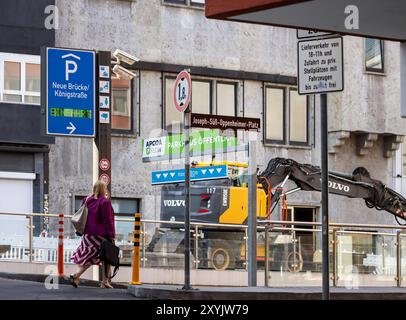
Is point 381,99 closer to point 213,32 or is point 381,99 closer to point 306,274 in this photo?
point 213,32

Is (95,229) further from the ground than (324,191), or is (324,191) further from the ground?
(324,191)

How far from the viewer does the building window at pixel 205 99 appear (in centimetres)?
4081

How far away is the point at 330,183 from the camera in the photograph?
35.2 meters

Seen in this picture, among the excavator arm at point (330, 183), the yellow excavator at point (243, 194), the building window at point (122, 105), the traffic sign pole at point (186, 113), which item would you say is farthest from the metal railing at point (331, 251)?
the building window at point (122, 105)

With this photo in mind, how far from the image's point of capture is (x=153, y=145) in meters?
35.7

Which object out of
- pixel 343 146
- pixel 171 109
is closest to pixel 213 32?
pixel 171 109

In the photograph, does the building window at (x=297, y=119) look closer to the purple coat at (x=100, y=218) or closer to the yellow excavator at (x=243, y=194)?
the yellow excavator at (x=243, y=194)

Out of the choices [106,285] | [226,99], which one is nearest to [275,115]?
[226,99]

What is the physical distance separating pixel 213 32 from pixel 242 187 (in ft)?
29.1

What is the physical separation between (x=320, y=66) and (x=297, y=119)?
30571 millimetres

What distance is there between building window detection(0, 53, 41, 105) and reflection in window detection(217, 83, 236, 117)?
6.91 metres

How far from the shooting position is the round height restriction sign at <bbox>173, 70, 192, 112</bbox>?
19.3 m

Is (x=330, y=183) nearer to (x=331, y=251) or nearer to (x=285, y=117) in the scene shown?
(x=285, y=117)

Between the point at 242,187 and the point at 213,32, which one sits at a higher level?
the point at 213,32
